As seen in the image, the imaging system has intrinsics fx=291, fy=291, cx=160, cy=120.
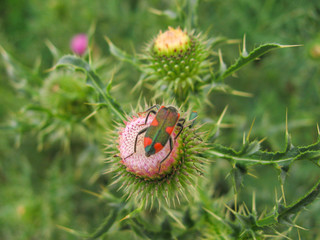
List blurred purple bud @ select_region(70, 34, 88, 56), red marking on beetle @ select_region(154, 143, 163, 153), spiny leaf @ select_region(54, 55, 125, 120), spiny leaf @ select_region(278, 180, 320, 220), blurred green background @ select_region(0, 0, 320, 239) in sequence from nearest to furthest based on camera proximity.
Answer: spiny leaf @ select_region(278, 180, 320, 220) → red marking on beetle @ select_region(154, 143, 163, 153) → spiny leaf @ select_region(54, 55, 125, 120) → blurred green background @ select_region(0, 0, 320, 239) → blurred purple bud @ select_region(70, 34, 88, 56)

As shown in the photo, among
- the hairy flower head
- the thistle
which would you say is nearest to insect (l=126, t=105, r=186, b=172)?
the thistle

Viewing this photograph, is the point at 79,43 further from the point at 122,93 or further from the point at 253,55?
the point at 253,55

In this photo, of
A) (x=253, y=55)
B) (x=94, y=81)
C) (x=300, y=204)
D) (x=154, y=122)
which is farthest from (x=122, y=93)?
(x=300, y=204)

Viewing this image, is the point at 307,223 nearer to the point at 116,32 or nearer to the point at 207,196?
the point at 207,196

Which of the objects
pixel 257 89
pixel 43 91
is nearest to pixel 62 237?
pixel 43 91

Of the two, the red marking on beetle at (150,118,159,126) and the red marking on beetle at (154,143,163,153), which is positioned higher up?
the red marking on beetle at (150,118,159,126)

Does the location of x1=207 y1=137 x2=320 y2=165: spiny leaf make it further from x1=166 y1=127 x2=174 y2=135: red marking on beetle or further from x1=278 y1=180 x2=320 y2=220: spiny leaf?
x1=166 y1=127 x2=174 y2=135: red marking on beetle

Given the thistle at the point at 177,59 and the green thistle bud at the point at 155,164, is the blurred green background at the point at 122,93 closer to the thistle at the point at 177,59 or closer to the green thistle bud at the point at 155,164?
the thistle at the point at 177,59
